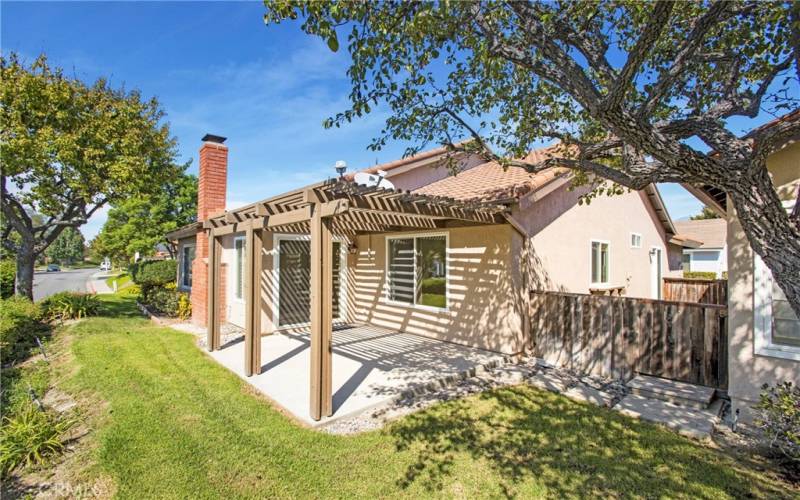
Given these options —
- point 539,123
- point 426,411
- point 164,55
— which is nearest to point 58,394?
point 426,411

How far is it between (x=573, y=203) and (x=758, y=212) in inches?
298

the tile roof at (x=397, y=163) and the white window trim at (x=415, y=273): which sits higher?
the tile roof at (x=397, y=163)

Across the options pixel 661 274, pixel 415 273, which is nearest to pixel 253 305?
pixel 415 273

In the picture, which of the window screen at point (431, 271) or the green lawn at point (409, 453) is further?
the window screen at point (431, 271)

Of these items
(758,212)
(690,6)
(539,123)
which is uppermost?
(690,6)

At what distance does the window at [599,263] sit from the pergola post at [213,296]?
35.5ft

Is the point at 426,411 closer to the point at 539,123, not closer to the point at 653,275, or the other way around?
the point at 539,123

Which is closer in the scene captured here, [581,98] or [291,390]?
[581,98]

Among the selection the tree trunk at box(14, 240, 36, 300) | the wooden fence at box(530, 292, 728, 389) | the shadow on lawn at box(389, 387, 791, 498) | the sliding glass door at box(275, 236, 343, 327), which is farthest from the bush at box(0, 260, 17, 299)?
the wooden fence at box(530, 292, 728, 389)

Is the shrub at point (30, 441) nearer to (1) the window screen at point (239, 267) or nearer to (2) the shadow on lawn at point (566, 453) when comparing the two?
(2) the shadow on lawn at point (566, 453)

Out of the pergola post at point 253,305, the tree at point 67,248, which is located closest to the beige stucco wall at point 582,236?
the pergola post at point 253,305

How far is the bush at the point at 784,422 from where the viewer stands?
447cm

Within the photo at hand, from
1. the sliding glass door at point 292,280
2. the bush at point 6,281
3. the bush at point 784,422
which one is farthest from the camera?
the bush at point 6,281

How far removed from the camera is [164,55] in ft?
33.2
